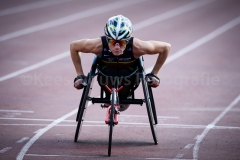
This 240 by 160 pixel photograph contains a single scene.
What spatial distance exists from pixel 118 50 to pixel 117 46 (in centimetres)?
7

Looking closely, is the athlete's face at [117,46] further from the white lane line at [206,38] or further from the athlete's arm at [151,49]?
the white lane line at [206,38]

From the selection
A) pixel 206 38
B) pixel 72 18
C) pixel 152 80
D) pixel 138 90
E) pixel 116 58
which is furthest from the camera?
pixel 72 18

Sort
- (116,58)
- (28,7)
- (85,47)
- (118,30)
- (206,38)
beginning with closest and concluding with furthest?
(118,30) < (116,58) < (85,47) < (206,38) < (28,7)

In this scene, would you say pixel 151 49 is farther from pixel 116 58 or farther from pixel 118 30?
pixel 118 30

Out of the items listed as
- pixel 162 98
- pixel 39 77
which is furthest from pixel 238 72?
pixel 39 77

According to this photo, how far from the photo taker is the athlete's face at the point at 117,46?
9211mm

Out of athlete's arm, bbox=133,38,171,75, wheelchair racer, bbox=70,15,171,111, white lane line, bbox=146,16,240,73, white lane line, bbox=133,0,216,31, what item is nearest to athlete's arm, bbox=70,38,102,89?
wheelchair racer, bbox=70,15,171,111

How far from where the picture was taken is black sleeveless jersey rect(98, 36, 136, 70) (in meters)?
9.41

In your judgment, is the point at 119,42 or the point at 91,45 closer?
the point at 119,42

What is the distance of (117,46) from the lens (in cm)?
920

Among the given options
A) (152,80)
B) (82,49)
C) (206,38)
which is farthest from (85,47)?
(206,38)

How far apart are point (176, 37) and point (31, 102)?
13.9 metres

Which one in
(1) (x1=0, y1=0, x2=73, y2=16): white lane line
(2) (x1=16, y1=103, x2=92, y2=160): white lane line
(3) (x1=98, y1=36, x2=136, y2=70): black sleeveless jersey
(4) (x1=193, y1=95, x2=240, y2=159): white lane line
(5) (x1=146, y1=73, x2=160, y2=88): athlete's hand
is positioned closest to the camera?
(2) (x1=16, y1=103, x2=92, y2=160): white lane line

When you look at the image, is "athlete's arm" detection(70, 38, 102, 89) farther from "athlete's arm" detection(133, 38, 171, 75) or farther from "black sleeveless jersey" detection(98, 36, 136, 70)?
"athlete's arm" detection(133, 38, 171, 75)
